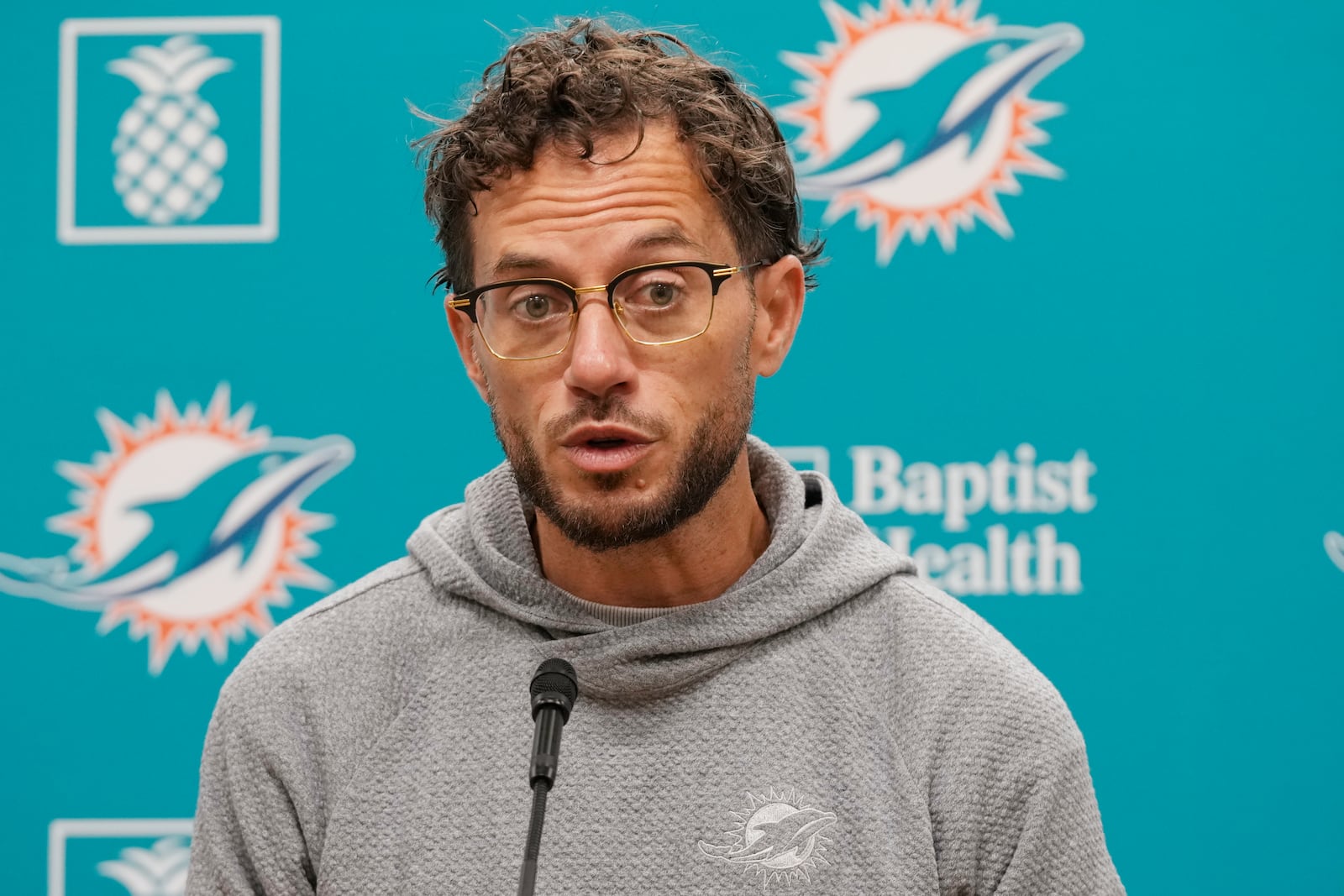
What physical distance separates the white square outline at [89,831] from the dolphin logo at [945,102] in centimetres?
141

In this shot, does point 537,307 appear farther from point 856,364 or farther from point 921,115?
point 921,115

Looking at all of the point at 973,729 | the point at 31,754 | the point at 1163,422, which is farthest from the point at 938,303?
the point at 31,754

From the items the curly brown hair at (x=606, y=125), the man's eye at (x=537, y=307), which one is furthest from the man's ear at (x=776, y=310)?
the man's eye at (x=537, y=307)

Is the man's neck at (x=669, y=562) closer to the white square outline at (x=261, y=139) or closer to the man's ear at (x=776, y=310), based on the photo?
the man's ear at (x=776, y=310)

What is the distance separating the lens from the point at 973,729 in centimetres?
122

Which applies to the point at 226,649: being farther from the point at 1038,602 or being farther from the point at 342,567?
the point at 1038,602

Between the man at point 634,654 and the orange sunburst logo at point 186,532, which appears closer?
the man at point 634,654

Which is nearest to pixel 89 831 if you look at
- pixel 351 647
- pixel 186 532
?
pixel 186 532

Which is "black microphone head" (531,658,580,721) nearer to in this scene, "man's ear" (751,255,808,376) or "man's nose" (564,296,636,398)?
"man's nose" (564,296,636,398)

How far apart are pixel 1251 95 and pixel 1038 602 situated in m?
0.84

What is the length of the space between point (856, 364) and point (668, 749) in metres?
0.96

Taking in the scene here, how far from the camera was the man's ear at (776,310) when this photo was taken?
4.51ft

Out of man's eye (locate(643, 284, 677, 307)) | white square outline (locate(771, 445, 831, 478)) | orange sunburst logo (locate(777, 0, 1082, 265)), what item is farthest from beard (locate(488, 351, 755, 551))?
orange sunburst logo (locate(777, 0, 1082, 265))

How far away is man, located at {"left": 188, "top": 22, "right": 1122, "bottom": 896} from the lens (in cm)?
120
